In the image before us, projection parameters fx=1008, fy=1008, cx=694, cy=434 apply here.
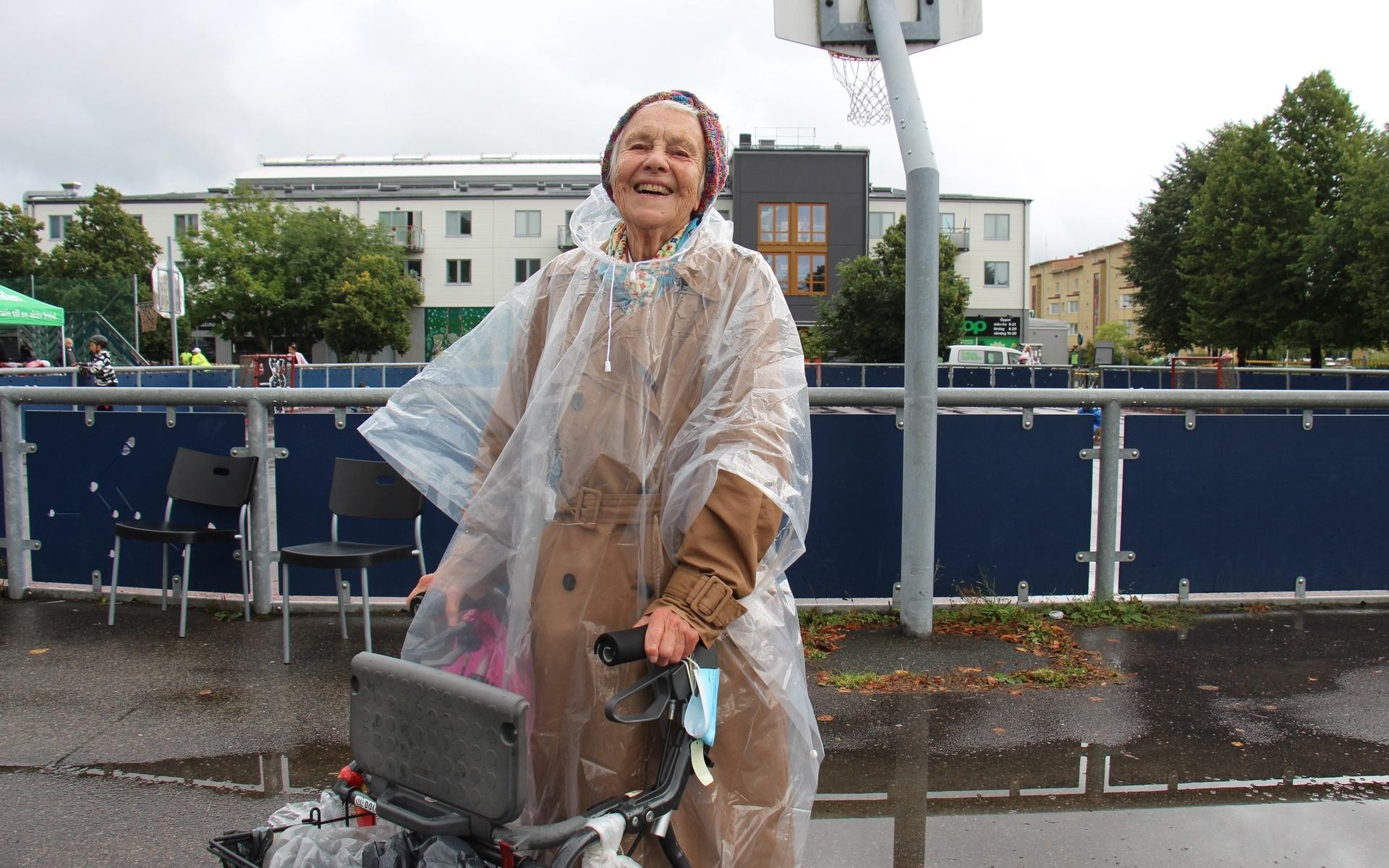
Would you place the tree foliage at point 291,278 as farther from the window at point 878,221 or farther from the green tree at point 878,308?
the window at point 878,221

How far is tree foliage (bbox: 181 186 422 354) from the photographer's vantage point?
5056cm

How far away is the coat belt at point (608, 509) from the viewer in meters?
2.08

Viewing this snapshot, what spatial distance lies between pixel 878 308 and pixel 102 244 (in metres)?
44.5

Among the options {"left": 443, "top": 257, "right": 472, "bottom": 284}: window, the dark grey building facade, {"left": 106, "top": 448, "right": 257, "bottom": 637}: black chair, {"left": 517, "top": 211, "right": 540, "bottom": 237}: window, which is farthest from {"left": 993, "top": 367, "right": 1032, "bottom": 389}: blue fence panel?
{"left": 443, "top": 257, "right": 472, "bottom": 284}: window

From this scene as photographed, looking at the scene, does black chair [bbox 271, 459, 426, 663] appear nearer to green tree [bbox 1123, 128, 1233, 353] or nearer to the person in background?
the person in background

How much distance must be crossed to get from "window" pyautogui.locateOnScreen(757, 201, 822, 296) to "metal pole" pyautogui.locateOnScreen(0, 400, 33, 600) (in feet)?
159

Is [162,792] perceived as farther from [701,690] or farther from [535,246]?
[535,246]

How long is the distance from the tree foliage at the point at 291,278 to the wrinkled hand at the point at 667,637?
51519mm

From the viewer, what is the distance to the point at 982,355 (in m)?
35.3

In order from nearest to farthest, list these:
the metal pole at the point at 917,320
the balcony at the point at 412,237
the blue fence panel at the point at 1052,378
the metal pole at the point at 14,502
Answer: the metal pole at the point at 917,320, the metal pole at the point at 14,502, the blue fence panel at the point at 1052,378, the balcony at the point at 412,237

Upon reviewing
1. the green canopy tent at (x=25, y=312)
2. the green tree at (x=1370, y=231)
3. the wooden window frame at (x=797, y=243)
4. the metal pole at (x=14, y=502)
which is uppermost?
the wooden window frame at (x=797, y=243)

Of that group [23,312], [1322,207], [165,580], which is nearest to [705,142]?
[165,580]

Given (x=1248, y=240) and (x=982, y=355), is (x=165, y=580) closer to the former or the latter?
(x=982, y=355)

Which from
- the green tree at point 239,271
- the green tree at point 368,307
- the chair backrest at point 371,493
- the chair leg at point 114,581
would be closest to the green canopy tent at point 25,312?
the chair leg at point 114,581
